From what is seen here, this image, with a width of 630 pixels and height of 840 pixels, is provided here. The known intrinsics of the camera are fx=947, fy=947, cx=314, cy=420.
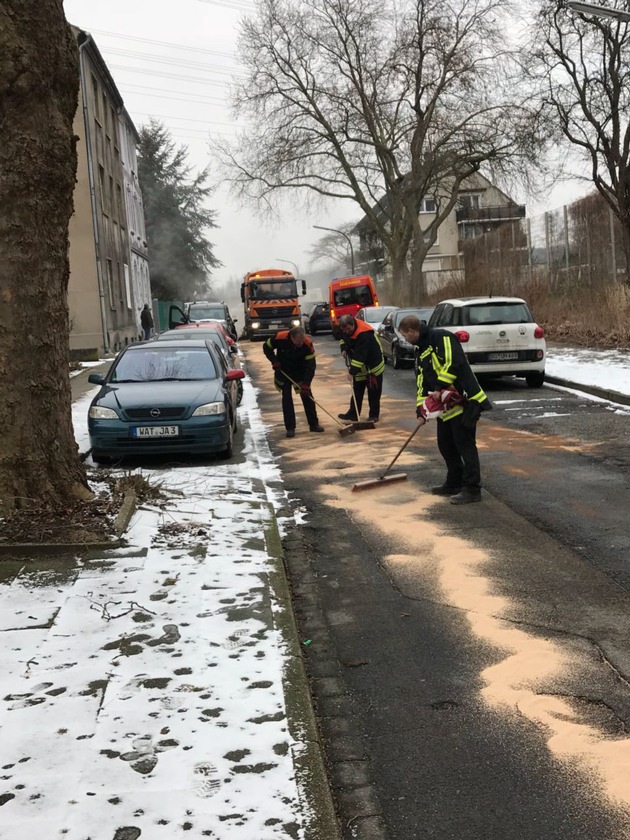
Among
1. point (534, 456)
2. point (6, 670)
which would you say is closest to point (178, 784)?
point (6, 670)

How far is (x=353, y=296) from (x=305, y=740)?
121 ft

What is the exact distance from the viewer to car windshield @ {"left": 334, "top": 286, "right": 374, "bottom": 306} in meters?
40.0

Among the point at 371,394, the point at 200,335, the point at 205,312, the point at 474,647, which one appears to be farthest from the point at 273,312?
the point at 474,647

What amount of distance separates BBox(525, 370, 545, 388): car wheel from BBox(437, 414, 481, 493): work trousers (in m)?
9.27

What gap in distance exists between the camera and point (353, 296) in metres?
40.0

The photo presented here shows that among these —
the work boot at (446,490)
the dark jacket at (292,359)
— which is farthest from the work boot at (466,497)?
the dark jacket at (292,359)

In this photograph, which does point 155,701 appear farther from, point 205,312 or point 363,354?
point 205,312

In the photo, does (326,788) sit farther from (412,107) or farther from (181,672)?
(412,107)

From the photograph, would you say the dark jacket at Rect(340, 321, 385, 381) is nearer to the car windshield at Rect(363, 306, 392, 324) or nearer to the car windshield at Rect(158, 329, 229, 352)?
the car windshield at Rect(158, 329, 229, 352)

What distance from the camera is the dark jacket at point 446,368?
834 cm

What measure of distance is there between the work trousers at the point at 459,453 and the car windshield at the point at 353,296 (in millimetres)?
31507

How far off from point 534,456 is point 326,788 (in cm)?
762

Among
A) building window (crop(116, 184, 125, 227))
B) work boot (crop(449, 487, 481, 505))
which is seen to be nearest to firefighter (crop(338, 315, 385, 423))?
work boot (crop(449, 487, 481, 505))

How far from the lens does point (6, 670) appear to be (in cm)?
424
